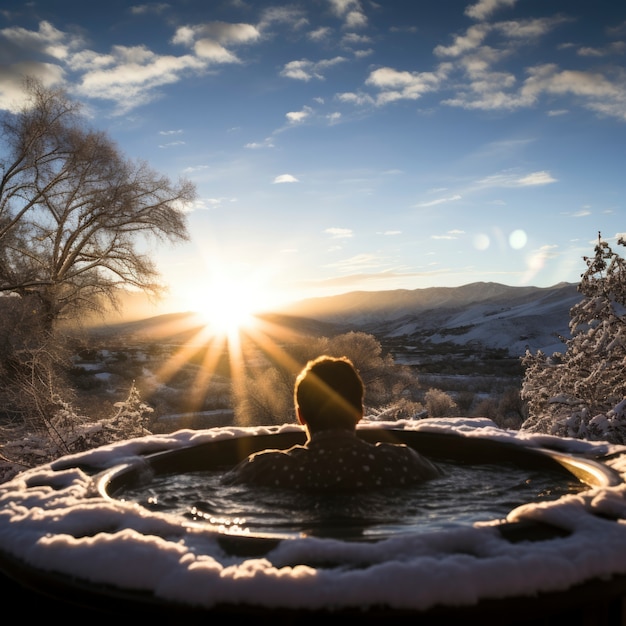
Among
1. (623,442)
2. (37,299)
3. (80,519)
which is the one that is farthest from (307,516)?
(37,299)

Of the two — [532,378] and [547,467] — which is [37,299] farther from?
[547,467]

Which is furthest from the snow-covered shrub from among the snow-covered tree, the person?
the snow-covered tree

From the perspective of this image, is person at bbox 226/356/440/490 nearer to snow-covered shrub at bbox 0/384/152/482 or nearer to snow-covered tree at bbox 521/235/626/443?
snow-covered tree at bbox 521/235/626/443

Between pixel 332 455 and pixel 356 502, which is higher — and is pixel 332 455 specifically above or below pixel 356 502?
above

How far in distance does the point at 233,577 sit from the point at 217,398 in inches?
835

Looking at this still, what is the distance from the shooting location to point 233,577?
154 centimetres

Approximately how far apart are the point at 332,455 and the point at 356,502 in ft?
1.05

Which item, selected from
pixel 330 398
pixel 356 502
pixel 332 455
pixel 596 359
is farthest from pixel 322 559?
pixel 596 359

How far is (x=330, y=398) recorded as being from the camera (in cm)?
328

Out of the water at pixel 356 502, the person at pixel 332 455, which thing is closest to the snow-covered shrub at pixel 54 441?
the water at pixel 356 502

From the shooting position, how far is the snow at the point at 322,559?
148 cm

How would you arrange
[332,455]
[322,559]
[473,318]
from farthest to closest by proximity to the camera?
1. [473,318]
2. [332,455]
3. [322,559]

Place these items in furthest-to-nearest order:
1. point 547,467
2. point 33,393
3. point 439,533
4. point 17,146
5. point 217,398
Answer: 1. point 217,398
2. point 17,146
3. point 33,393
4. point 547,467
5. point 439,533

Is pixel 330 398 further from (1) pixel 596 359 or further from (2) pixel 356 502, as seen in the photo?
(1) pixel 596 359
